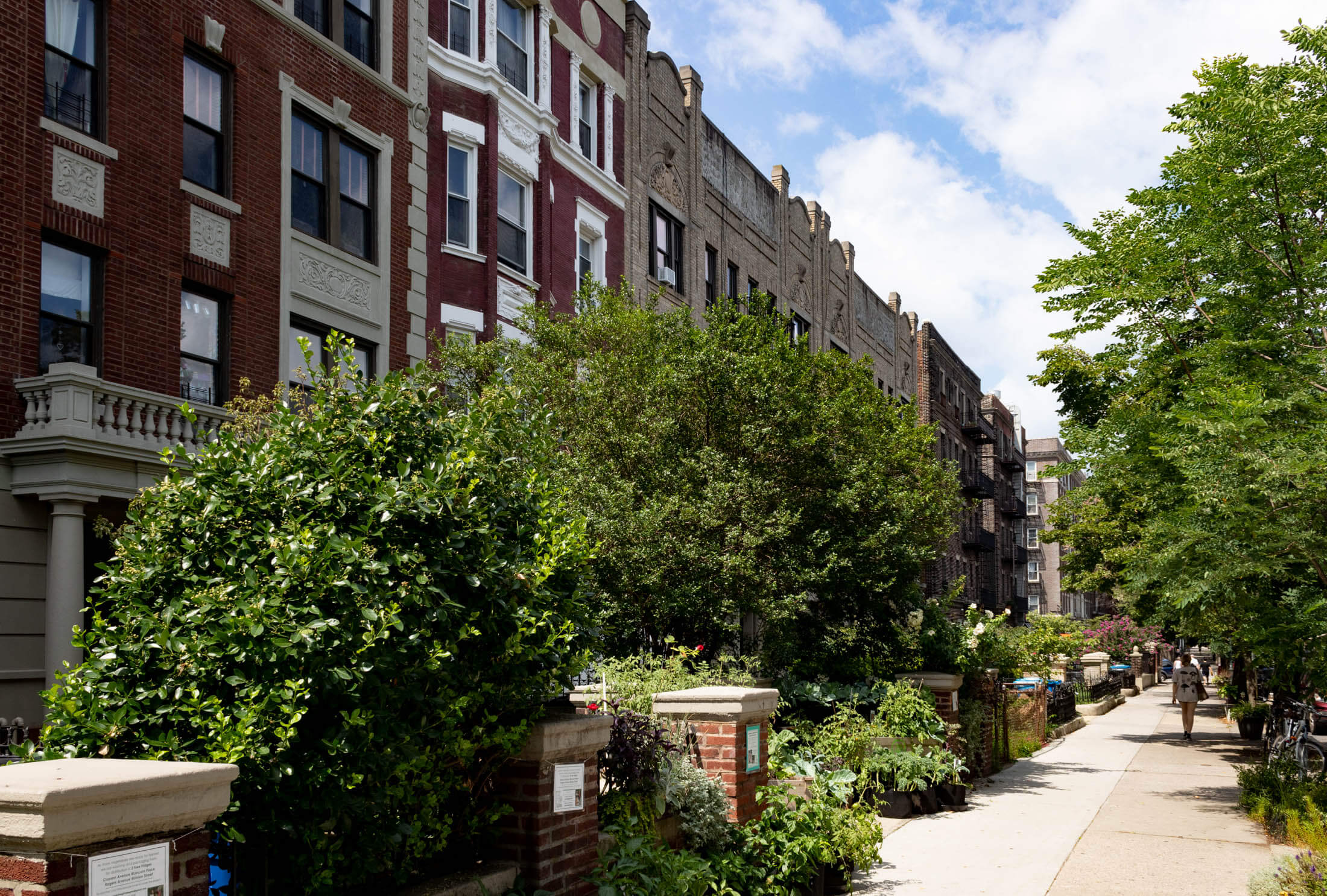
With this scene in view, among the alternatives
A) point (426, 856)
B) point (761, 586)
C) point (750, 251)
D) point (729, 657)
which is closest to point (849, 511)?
point (761, 586)

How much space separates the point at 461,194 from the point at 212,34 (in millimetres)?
5496

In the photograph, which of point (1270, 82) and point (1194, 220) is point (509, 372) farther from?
point (1270, 82)

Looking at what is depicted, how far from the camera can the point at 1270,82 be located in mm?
14180

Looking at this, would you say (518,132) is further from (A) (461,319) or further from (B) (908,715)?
(B) (908,715)

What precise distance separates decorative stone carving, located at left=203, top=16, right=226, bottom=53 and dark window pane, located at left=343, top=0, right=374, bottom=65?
273 cm

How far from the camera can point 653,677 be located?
36.3 ft

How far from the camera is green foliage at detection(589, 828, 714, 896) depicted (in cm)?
686

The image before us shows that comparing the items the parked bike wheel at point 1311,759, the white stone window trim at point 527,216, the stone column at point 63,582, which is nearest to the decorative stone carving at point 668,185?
the white stone window trim at point 527,216

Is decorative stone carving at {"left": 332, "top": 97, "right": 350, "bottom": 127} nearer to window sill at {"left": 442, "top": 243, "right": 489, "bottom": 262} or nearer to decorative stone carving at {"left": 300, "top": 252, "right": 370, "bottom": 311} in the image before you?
decorative stone carving at {"left": 300, "top": 252, "right": 370, "bottom": 311}

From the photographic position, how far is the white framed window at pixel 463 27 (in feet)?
65.4

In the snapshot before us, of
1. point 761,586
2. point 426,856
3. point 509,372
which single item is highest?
point 509,372

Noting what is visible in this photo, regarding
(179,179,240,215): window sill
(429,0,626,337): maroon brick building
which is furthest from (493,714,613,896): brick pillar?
(429,0,626,337): maroon brick building

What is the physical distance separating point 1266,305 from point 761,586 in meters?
7.07

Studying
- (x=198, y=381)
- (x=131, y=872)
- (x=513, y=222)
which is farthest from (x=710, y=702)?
(x=513, y=222)
